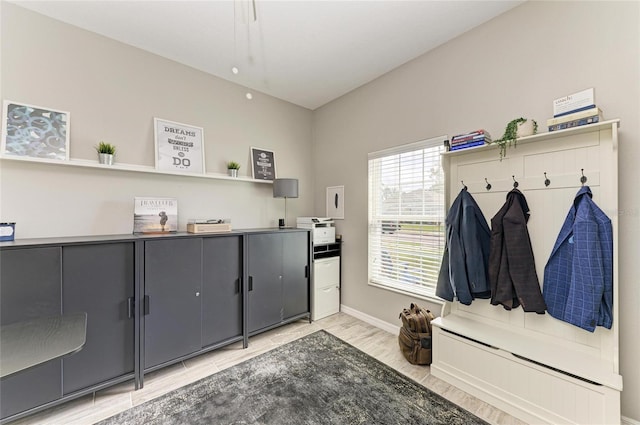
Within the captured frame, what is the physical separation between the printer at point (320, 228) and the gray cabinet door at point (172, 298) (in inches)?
53.4

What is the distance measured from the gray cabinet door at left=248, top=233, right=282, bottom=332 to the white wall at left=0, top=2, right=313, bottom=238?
59 centimetres

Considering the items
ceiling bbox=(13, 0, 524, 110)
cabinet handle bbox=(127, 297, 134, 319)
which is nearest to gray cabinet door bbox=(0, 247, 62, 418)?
cabinet handle bbox=(127, 297, 134, 319)

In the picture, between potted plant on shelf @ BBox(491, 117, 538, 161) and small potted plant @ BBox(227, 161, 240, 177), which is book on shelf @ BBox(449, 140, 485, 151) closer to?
potted plant on shelf @ BBox(491, 117, 538, 161)

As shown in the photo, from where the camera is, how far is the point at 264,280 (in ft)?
8.86

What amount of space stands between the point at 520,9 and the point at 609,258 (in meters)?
1.95

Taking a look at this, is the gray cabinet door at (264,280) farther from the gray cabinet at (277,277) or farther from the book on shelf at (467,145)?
the book on shelf at (467,145)

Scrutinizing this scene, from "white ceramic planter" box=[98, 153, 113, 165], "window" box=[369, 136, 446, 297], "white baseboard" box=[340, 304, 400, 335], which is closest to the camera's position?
"white ceramic planter" box=[98, 153, 113, 165]

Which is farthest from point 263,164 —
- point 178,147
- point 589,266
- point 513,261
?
point 589,266

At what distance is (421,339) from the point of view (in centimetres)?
220

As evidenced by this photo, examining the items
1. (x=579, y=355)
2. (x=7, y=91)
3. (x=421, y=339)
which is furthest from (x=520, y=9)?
(x=7, y=91)

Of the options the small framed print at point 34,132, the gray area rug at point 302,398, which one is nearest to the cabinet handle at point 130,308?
the gray area rug at point 302,398

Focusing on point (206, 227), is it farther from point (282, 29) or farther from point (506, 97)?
point (506, 97)

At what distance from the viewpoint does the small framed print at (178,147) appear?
2.54 meters

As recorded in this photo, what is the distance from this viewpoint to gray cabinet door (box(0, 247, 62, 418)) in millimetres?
1518
